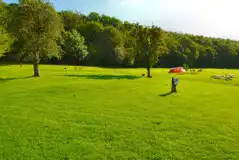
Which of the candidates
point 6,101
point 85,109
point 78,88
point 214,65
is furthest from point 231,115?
point 214,65

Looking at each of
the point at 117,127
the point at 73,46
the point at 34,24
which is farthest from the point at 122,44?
the point at 117,127

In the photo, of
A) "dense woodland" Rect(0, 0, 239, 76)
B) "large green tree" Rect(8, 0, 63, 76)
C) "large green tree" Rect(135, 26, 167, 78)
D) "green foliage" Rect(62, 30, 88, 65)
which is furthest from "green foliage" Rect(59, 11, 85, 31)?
"large green tree" Rect(8, 0, 63, 76)

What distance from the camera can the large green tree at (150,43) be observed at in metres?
48.8

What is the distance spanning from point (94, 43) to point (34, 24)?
67444 mm

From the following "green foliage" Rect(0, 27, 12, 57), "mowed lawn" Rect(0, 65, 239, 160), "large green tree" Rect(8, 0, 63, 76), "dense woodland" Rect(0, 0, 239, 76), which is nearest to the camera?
"mowed lawn" Rect(0, 65, 239, 160)

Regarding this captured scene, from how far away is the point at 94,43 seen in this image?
108 meters

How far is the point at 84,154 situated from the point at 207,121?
9125mm

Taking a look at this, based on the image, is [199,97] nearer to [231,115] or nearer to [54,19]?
[231,115]

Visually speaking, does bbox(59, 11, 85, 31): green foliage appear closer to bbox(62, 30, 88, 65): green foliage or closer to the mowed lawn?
bbox(62, 30, 88, 65): green foliage

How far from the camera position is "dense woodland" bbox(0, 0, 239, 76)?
40844mm

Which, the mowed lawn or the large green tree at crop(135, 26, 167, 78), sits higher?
the large green tree at crop(135, 26, 167, 78)

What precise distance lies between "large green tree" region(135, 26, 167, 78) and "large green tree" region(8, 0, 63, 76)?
16.8 metres

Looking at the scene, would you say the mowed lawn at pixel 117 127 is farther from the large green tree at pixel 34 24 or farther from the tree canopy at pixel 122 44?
the tree canopy at pixel 122 44

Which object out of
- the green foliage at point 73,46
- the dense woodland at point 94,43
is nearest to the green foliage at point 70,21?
the dense woodland at point 94,43
